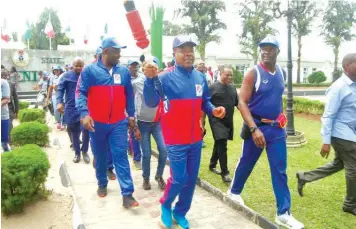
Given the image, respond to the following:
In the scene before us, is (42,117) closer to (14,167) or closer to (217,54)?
(14,167)

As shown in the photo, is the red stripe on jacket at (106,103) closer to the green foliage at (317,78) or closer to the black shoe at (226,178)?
the black shoe at (226,178)

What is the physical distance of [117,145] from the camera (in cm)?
467

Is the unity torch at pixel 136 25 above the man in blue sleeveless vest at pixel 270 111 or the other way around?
above

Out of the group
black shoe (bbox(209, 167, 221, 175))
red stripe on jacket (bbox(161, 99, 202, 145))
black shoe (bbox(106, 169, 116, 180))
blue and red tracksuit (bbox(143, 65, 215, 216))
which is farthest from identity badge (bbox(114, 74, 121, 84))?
black shoe (bbox(209, 167, 221, 175))

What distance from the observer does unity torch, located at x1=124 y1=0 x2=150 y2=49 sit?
3092mm

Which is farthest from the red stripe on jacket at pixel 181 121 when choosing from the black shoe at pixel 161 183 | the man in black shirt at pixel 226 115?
the man in black shirt at pixel 226 115

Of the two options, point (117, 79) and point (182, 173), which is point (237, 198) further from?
point (117, 79)

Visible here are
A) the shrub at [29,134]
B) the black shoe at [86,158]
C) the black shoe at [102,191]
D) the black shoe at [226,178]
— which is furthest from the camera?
the shrub at [29,134]

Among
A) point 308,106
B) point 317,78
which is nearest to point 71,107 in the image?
point 308,106

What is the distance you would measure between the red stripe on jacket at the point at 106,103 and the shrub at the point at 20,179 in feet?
3.22

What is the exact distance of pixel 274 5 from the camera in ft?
29.7

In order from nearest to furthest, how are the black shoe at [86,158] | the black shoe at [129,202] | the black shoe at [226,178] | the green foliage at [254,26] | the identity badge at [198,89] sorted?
1. the identity badge at [198,89]
2. the black shoe at [129,202]
3. the black shoe at [226,178]
4. the black shoe at [86,158]
5. the green foliage at [254,26]

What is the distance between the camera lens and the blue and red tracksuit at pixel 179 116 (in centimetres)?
371

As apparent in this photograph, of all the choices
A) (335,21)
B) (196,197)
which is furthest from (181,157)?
(335,21)
